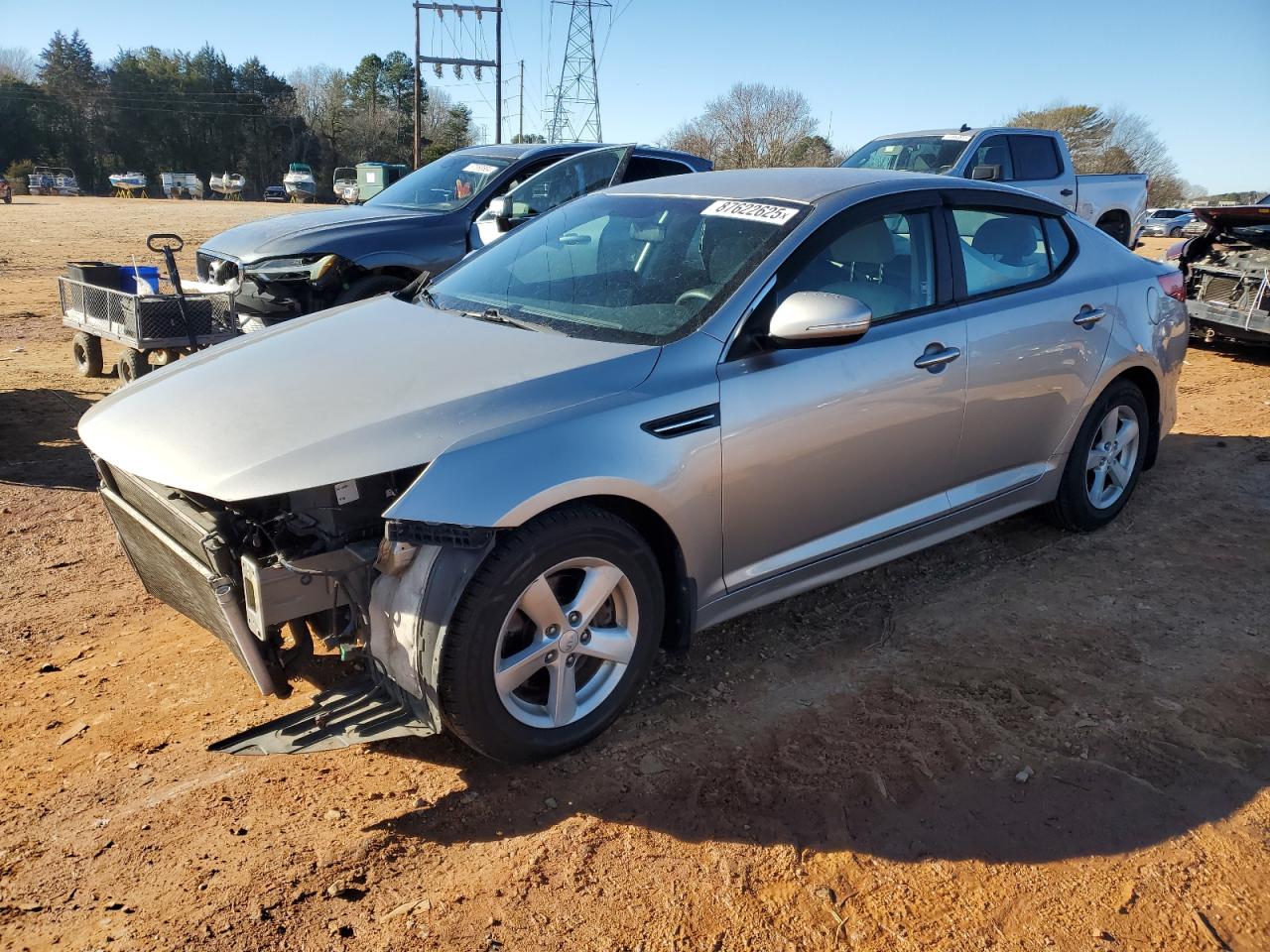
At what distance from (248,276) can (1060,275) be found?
18.7 feet

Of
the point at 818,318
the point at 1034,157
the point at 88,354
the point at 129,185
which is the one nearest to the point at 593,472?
the point at 818,318

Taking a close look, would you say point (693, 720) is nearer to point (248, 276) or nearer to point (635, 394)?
point (635, 394)

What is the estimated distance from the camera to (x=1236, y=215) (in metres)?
9.14

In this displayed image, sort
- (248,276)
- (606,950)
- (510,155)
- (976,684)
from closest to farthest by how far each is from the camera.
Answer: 1. (606,950)
2. (976,684)
3. (248,276)
4. (510,155)

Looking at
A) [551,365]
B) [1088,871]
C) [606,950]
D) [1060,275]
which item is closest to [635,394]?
[551,365]

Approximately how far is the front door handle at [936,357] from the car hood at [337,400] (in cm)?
119

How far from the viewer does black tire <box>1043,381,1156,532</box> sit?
15.1 ft

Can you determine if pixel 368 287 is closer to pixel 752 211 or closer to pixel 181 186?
pixel 752 211

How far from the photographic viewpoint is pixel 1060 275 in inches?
175

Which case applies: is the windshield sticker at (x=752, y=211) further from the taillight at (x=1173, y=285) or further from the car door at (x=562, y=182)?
the car door at (x=562, y=182)

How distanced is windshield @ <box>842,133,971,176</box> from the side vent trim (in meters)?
8.51

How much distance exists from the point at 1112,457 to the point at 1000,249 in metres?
1.36

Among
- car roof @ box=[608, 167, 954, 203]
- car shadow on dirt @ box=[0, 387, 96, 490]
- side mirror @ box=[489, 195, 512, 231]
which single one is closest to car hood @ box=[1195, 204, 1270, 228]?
car roof @ box=[608, 167, 954, 203]

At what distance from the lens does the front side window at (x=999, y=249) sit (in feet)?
A: 13.3
